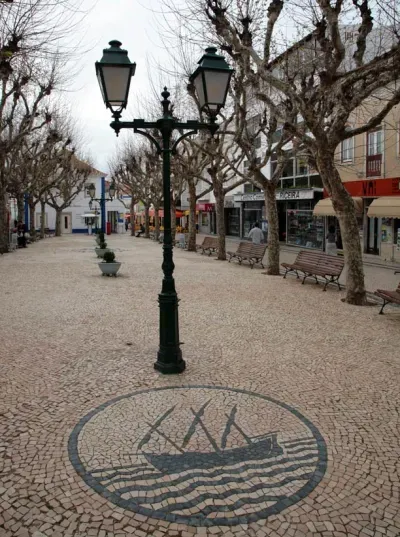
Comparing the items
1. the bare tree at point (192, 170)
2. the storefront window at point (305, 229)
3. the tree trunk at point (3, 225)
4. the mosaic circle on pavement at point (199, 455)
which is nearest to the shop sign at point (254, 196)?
the storefront window at point (305, 229)

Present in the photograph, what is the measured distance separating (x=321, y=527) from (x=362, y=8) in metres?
9.20

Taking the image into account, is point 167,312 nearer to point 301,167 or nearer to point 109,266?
point 109,266

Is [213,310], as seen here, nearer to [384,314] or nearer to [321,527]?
[384,314]

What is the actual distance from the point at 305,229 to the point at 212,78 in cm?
2222

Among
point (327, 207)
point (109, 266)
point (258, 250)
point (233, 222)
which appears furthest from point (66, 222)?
point (109, 266)

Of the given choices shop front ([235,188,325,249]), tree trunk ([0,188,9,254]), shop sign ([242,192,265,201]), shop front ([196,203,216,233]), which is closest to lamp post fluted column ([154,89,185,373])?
tree trunk ([0,188,9,254])

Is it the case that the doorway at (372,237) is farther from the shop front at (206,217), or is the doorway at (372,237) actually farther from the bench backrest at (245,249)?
the shop front at (206,217)

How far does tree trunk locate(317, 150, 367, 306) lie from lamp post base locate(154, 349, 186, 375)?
5.81 meters

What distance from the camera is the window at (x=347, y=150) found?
70.8 ft

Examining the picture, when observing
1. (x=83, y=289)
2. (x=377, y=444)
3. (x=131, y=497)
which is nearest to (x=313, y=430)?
(x=377, y=444)

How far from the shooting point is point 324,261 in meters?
13.3

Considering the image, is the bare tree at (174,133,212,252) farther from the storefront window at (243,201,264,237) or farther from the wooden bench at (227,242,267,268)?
the storefront window at (243,201,264,237)

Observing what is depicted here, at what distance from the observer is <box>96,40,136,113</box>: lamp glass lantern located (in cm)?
538

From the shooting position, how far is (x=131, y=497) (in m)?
3.31
